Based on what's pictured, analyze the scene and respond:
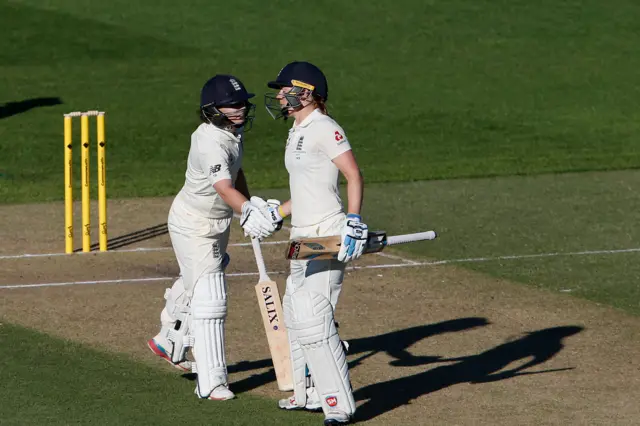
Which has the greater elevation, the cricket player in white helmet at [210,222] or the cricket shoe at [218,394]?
the cricket player in white helmet at [210,222]

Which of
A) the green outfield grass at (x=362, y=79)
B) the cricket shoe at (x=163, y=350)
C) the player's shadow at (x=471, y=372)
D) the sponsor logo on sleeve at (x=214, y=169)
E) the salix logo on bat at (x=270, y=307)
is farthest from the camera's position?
the green outfield grass at (x=362, y=79)

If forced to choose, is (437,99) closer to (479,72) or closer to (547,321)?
(479,72)

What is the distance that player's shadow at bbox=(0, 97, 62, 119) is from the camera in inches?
995

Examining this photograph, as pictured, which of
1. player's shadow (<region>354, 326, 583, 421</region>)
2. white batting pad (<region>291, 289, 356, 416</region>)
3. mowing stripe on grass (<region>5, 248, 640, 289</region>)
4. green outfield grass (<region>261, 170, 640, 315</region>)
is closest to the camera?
white batting pad (<region>291, 289, 356, 416</region>)

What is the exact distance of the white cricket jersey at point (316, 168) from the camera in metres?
8.80

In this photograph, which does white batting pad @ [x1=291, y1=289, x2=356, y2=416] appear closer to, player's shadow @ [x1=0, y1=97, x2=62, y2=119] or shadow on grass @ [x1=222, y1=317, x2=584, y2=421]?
shadow on grass @ [x1=222, y1=317, x2=584, y2=421]

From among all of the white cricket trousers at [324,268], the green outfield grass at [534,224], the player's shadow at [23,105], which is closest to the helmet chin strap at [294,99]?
the white cricket trousers at [324,268]

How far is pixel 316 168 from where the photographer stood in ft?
29.0

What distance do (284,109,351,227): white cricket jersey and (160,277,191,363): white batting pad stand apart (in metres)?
1.55

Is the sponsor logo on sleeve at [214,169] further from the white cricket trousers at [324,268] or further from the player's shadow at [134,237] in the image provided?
the player's shadow at [134,237]

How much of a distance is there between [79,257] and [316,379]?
21.3ft

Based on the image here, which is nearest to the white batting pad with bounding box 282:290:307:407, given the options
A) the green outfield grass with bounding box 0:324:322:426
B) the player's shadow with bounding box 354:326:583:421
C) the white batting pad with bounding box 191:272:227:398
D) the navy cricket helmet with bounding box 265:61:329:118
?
the green outfield grass with bounding box 0:324:322:426

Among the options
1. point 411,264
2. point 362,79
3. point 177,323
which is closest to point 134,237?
point 411,264

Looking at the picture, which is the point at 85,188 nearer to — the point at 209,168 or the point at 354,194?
the point at 209,168
